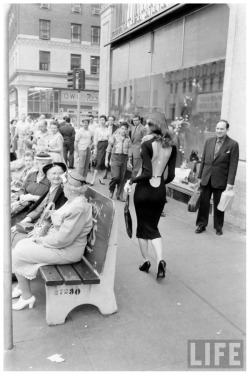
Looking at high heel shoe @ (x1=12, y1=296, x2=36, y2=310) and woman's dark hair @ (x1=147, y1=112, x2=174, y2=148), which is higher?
woman's dark hair @ (x1=147, y1=112, x2=174, y2=148)

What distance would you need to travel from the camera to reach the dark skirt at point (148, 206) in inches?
175

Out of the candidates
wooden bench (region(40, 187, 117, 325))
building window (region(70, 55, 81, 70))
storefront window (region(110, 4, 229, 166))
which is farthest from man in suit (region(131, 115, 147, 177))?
building window (region(70, 55, 81, 70))

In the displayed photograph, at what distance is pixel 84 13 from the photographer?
38.5 meters

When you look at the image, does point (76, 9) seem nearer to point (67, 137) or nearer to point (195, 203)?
point (67, 137)

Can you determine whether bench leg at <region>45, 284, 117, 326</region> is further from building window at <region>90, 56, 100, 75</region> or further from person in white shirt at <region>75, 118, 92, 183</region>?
building window at <region>90, 56, 100, 75</region>

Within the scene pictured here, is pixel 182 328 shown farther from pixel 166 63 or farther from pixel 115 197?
pixel 166 63

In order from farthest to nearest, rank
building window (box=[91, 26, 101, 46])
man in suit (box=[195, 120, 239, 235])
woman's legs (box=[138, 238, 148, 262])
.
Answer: building window (box=[91, 26, 101, 46]) → man in suit (box=[195, 120, 239, 235]) → woman's legs (box=[138, 238, 148, 262])

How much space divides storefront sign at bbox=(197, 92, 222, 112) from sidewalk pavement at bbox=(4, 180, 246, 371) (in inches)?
132

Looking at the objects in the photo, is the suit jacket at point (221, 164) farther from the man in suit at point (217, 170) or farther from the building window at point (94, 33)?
the building window at point (94, 33)

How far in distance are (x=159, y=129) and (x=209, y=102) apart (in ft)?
13.4

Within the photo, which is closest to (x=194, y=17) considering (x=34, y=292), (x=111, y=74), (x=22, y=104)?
(x=111, y=74)

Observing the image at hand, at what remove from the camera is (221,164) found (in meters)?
5.96

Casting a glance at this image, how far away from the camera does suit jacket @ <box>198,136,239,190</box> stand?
5.83 m

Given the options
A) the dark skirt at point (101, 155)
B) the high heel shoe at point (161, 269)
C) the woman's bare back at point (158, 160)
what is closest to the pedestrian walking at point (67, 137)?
the dark skirt at point (101, 155)
